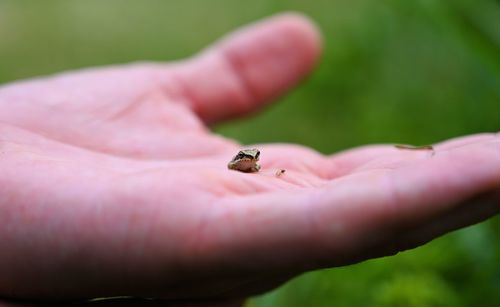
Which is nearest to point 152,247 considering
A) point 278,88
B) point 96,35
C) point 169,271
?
point 169,271

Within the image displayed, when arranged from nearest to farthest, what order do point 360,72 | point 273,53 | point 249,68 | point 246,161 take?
point 246,161 → point 249,68 → point 273,53 → point 360,72

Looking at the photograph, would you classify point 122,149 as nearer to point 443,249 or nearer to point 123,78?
point 123,78

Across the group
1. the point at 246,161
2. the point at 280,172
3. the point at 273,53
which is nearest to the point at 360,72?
the point at 273,53

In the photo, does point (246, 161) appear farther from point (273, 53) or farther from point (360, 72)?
point (360, 72)

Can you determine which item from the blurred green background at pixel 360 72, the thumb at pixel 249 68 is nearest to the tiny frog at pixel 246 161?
the blurred green background at pixel 360 72

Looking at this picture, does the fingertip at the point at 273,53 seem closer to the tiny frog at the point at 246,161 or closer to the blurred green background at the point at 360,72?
the blurred green background at the point at 360,72

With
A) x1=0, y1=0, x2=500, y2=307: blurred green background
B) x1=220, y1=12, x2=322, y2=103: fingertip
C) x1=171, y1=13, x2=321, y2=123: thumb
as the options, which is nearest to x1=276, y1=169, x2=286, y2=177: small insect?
x1=0, y1=0, x2=500, y2=307: blurred green background
